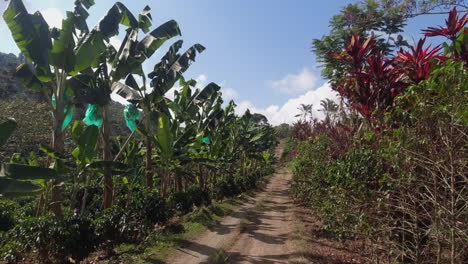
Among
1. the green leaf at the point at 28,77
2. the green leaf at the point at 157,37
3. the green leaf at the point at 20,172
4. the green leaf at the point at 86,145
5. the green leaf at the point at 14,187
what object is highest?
the green leaf at the point at 157,37

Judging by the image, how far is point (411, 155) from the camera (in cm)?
314

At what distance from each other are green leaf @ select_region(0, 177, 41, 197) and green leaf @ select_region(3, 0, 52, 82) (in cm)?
244

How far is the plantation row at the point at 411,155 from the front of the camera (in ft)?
8.88

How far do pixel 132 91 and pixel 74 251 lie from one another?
504cm

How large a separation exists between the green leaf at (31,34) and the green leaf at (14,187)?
2.44 meters

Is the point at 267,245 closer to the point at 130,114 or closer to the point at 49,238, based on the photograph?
the point at 49,238

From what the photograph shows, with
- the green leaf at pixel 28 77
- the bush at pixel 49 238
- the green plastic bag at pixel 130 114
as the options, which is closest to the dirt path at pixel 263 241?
the bush at pixel 49 238

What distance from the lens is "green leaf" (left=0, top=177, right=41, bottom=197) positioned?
4.91 m

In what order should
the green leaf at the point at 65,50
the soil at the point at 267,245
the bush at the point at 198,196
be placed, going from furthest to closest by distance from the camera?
the bush at the point at 198,196
the soil at the point at 267,245
the green leaf at the point at 65,50

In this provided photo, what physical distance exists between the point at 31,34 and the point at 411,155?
6.91 metres

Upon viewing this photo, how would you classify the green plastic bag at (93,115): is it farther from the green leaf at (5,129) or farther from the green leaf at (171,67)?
the green leaf at (5,129)

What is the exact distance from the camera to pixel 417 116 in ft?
10.3

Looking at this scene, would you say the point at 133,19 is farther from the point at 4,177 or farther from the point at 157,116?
the point at 4,177

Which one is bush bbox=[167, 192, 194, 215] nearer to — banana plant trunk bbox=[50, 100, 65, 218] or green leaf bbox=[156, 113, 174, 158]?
green leaf bbox=[156, 113, 174, 158]
